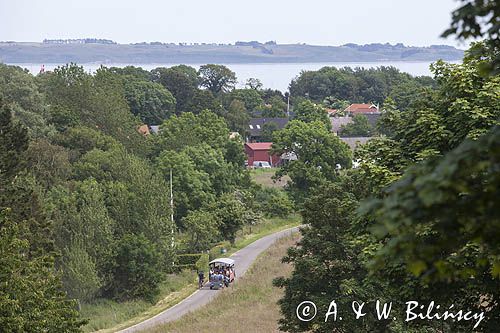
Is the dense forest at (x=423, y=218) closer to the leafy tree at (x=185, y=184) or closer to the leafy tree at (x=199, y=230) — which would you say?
the leafy tree at (x=199, y=230)

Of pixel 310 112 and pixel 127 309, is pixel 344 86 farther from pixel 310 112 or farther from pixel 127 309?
pixel 127 309

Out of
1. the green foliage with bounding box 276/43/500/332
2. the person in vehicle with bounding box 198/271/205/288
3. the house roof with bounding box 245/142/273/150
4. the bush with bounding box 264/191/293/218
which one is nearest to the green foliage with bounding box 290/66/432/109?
the house roof with bounding box 245/142/273/150

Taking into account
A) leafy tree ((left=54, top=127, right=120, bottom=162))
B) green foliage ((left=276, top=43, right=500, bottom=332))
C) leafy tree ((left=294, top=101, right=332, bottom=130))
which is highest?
green foliage ((left=276, top=43, right=500, bottom=332))

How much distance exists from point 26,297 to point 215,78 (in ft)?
422

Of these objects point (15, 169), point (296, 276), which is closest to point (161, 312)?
point (15, 169)

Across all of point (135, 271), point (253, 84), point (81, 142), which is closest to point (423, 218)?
point (135, 271)

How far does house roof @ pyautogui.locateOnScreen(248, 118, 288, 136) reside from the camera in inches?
4400

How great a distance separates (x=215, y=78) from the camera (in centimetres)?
14650

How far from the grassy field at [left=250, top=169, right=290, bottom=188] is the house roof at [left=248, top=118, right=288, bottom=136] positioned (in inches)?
781

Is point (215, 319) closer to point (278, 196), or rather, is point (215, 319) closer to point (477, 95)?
point (477, 95)

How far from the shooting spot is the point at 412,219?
15.2ft

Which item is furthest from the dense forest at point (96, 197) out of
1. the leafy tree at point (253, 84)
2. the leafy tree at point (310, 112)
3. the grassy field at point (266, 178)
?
the leafy tree at point (253, 84)

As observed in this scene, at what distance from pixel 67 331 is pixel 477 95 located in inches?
396

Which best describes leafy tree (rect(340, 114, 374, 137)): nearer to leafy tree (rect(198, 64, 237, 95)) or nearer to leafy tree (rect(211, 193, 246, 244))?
leafy tree (rect(198, 64, 237, 95))
